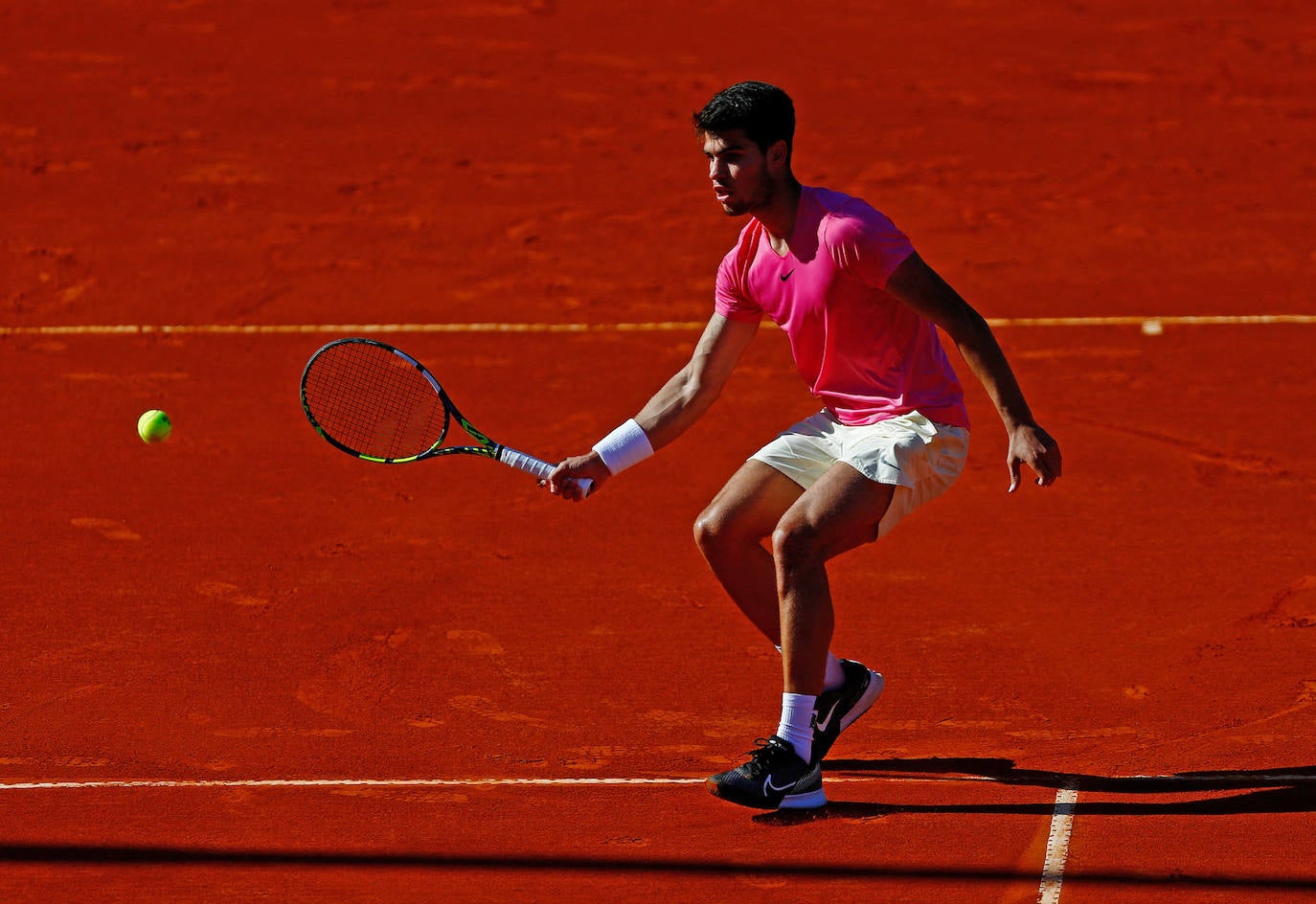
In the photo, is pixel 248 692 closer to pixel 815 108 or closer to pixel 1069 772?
pixel 1069 772

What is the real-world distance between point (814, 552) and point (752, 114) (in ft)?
3.84

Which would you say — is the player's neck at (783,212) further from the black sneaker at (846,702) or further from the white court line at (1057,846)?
the white court line at (1057,846)

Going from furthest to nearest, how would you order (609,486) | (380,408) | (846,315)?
1. (609,486)
2. (380,408)
3. (846,315)

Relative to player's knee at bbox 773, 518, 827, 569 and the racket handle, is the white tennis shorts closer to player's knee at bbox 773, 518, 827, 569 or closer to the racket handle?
player's knee at bbox 773, 518, 827, 569

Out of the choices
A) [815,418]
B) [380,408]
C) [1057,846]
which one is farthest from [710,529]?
[380,408]

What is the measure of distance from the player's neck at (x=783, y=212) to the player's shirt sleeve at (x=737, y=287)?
5.3 inches

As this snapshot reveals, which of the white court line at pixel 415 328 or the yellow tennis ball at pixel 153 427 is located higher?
the white court line at pixel 415 328

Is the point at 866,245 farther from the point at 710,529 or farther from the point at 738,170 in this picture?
the point at 710,529

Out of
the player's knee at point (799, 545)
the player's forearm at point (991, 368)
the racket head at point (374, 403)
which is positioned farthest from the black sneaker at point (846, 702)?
the racket head at point (374, 403)

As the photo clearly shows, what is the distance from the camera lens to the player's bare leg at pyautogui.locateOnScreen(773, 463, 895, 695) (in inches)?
178

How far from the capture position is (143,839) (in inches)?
179

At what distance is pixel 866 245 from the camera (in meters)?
4.47

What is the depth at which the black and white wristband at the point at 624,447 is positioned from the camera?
496 cm

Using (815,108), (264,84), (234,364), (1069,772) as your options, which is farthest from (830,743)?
(264,84)
